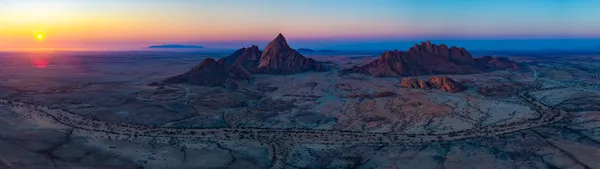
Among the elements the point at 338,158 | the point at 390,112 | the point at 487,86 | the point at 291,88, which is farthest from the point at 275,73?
the point at 338,158

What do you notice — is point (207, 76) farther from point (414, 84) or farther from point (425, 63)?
point (425, 63)

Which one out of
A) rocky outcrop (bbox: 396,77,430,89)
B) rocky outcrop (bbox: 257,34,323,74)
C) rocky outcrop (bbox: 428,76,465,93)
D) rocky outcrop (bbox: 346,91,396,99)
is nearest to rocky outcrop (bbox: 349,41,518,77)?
rocky outcrop (bbox: 257,34,323,74)

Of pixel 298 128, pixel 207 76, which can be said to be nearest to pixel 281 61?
pixel 207 76

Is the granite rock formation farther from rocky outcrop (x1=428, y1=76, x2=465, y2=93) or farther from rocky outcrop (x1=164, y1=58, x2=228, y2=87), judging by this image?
rocky outcrop (x1=428, y1=76, x2=465, y2=93)

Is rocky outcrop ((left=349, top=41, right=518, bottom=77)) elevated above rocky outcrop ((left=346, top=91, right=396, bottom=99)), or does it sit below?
above

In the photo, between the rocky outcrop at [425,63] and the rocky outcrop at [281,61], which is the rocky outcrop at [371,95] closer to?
the rocky outcrop at [425,63]

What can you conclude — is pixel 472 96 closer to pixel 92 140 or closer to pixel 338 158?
pixel 338 158
